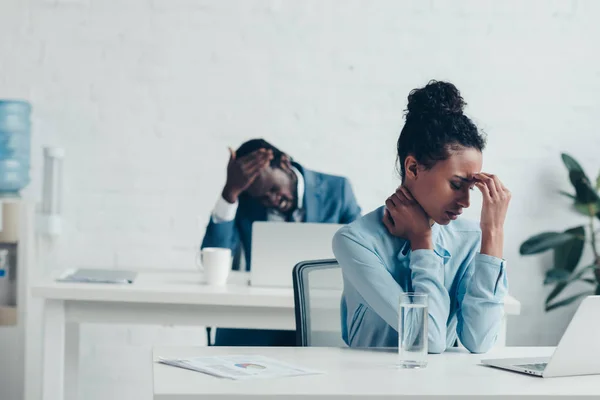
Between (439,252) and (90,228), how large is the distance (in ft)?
6.97

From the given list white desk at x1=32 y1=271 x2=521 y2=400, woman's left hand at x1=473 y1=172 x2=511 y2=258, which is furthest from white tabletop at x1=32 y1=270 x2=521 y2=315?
woman's left hand at x1=473 y1=172 x2=511 y2=258

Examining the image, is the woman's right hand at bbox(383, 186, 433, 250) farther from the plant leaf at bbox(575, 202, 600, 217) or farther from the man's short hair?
the plant leaf at bbox(575, 202, 600, 217)

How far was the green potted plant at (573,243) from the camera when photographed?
3404 mm

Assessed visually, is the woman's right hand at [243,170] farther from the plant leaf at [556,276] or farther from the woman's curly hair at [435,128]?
the woman's curly hair at [435,128]

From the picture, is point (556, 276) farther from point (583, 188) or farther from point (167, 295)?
point (167, 295)

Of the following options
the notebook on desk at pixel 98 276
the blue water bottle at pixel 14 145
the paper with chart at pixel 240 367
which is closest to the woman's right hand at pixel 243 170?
the notebook on desk at pixel 98 276

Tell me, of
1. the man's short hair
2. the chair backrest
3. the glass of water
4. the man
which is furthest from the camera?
the man's short hair

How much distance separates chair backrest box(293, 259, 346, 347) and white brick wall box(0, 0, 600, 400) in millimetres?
1700

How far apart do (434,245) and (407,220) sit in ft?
0.32

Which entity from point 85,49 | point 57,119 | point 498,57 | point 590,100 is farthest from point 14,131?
point 590,100

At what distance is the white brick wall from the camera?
11.2ft

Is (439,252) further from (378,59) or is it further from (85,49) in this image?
(85,49)

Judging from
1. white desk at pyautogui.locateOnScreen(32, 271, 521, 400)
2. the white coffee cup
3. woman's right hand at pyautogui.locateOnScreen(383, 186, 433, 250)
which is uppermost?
woman's right hand at pyautogui.locateOnScreen(383, 186, 433, 250)

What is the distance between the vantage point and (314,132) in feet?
11.5
